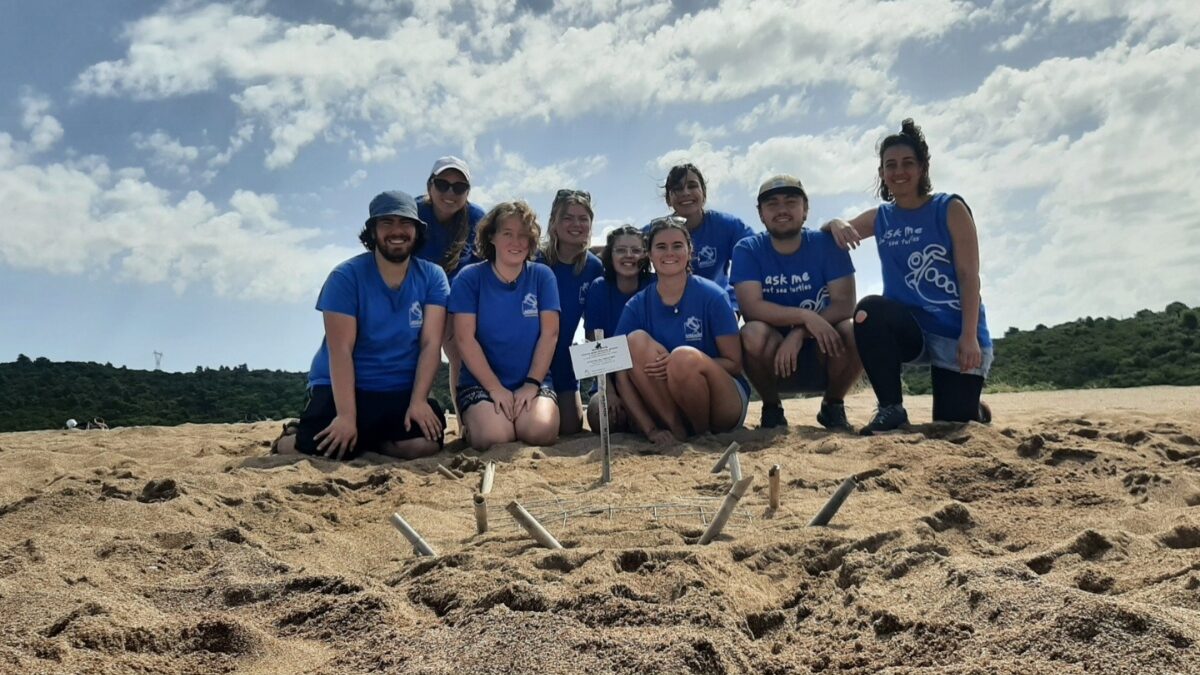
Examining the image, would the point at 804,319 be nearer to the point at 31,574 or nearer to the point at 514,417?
the point at 514,417

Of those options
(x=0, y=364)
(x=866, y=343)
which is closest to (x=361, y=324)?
(x=866, y=343)

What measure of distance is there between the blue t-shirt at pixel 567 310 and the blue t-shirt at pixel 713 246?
68 cm

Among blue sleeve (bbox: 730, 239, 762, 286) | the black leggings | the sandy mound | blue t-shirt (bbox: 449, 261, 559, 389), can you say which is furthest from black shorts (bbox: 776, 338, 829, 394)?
blue t-shirt (bbox: 449, 261, 559, 389)

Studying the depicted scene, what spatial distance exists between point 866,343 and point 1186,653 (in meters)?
3.48

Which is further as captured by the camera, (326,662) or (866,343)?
(866,343)

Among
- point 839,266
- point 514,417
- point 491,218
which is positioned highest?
point 491,218

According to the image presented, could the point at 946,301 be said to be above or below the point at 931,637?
above

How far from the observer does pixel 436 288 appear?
5141mm

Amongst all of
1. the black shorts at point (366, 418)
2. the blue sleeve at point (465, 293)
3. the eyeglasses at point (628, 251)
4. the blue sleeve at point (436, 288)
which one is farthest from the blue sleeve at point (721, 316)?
the black shorts at point (366, 418)

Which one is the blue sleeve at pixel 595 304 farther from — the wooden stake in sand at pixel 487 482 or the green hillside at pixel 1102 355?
the green hillside at pixel 1102 355

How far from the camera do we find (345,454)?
4730 millimetres

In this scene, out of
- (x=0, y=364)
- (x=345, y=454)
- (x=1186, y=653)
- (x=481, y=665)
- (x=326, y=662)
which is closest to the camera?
(x=1186, y=653)

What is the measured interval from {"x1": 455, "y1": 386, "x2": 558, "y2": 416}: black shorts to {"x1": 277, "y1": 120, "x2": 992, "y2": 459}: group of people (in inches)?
0.4

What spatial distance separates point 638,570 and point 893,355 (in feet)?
10.2
